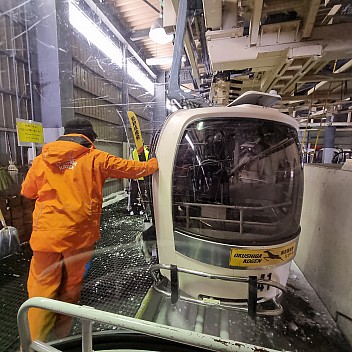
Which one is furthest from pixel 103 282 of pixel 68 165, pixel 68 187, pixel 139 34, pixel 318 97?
pixel 318 97

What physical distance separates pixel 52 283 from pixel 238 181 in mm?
1409

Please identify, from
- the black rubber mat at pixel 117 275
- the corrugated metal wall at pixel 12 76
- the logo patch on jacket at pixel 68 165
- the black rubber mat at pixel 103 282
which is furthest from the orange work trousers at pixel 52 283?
the corrugated metal wall at pixel 12 76

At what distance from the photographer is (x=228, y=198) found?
1.40 m

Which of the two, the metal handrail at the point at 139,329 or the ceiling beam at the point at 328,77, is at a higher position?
the ceiling beam at the point at 328,77

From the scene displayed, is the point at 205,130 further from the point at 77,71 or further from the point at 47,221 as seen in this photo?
the point at 77,71

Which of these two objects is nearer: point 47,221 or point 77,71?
point 47,221

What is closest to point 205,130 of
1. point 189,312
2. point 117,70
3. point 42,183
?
point 42,183

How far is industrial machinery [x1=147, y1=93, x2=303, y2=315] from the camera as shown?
1.31 metres

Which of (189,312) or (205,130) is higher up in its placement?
(205,130)

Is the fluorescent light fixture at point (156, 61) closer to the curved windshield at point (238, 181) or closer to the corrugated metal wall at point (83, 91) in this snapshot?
the corrugated metal wall at point (83, 91)

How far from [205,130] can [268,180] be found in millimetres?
589

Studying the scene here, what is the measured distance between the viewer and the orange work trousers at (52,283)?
1236 millimetres

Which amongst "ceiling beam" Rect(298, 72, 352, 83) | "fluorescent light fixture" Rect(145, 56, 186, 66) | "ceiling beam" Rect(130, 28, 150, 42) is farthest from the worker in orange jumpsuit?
"ceiling beam" Rect(298, 72, 352, 83)

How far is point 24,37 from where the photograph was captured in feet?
8.13
